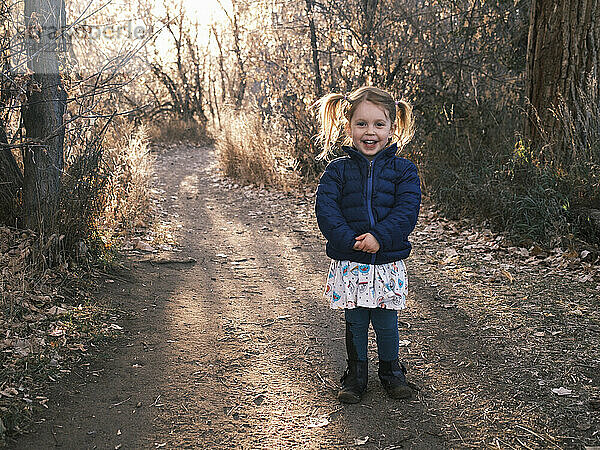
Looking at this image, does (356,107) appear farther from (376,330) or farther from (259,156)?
(259,156)

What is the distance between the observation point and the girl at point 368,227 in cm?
348

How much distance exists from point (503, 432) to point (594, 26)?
18.7 ft

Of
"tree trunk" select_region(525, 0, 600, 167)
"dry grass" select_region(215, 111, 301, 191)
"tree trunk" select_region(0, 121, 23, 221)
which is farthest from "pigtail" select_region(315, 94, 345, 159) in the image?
"dry grass" select_region(215, 111, 301, 191)

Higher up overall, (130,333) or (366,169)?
(366,169)

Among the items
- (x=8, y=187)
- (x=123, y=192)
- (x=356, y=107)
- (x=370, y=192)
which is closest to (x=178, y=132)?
(x=123, y=192)

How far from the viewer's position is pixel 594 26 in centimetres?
726

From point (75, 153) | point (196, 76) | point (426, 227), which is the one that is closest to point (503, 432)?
point (75, 153)

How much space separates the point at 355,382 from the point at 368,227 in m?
0.92

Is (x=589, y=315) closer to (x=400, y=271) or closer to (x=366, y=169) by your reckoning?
(x=400, y=271)

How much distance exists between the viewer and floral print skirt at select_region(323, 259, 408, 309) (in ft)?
11.5

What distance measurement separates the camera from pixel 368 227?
3.49m

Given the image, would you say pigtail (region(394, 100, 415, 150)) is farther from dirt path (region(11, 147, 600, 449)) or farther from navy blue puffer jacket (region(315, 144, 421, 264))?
dirt path (region(11, 147, 600, 449))

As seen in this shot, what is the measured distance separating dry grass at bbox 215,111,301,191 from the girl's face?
7.96 meters

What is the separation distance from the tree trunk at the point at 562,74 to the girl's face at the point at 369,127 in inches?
166
